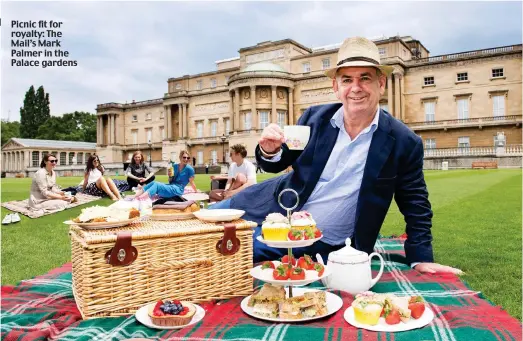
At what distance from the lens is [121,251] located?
2379 mm

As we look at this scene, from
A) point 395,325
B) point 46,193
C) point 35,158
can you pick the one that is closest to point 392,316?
point 395,325

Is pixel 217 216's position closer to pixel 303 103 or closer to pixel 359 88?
pixel 359 88

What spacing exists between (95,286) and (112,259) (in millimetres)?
183

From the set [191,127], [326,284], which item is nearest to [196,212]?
[326,284]

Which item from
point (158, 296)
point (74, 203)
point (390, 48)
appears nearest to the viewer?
point (158, 296)

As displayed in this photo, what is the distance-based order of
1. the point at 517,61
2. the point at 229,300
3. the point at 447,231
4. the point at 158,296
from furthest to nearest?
the point at 517,61 → the point at 447,231 → the point at 229,300 → the point at 158,296

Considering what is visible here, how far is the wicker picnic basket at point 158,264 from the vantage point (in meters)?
2.36

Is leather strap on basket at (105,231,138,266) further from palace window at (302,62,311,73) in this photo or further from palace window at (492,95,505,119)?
palace window at (302,62,311,73)

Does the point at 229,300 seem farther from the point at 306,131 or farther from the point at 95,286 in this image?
the point at 306,131

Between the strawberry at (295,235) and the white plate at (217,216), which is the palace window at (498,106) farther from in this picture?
the strawberry at (295,235)

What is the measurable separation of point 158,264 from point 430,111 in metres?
39.5

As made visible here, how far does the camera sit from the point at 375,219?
317 cm

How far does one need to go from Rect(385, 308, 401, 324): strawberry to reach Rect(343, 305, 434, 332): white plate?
0.02m

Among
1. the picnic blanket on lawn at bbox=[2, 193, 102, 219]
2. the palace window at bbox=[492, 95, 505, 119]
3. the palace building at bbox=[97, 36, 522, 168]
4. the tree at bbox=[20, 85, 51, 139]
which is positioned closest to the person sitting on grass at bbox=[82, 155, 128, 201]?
the picnic blanket on lawn at bbox=[2, 193, 102, 219]
